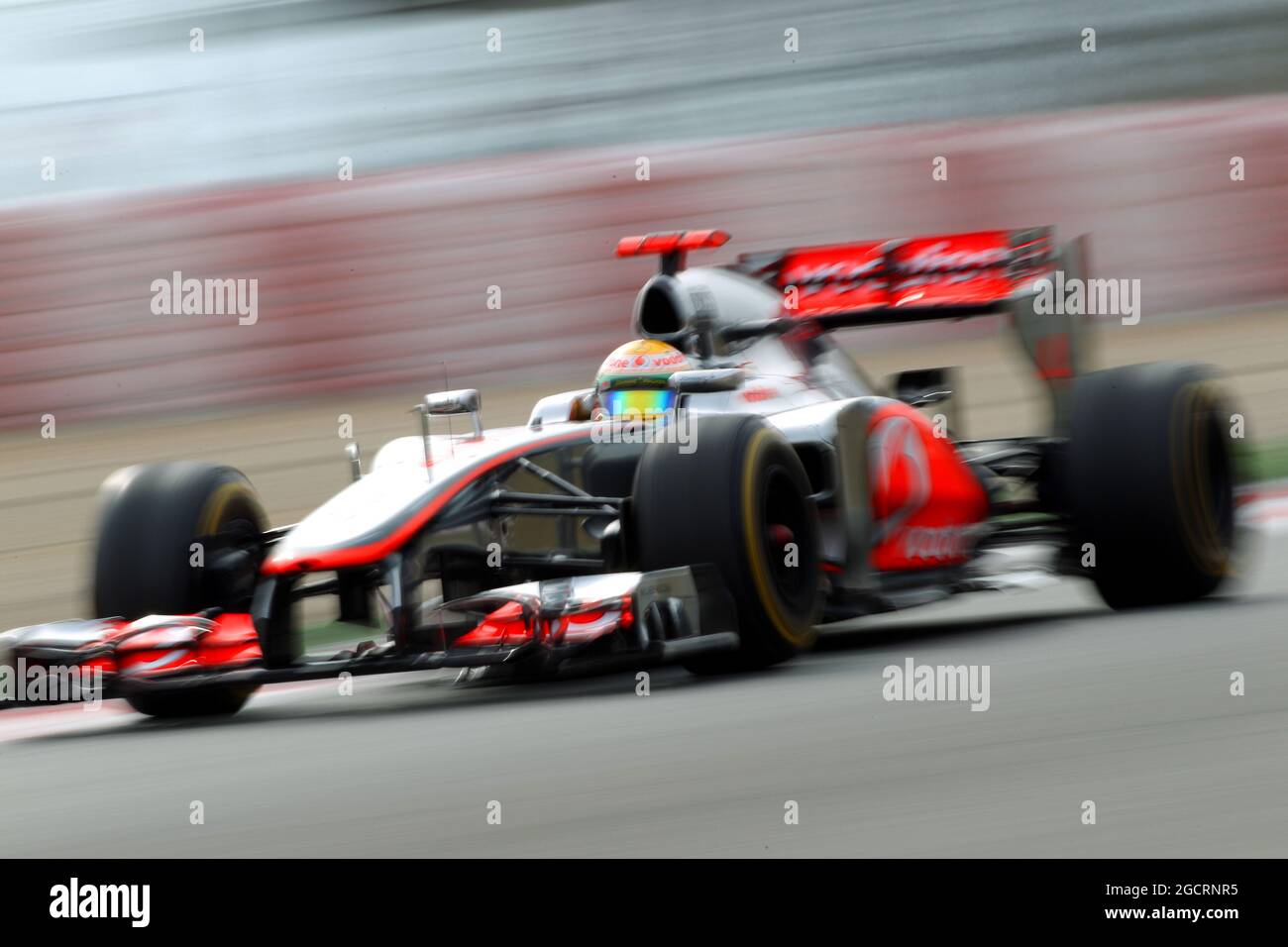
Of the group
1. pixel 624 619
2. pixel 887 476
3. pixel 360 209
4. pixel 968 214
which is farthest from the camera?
pixel 968 214

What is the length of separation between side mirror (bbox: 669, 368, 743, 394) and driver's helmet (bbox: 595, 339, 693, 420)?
220 mm

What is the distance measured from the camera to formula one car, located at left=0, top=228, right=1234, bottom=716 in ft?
20.8

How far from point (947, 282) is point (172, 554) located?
10.9 feet

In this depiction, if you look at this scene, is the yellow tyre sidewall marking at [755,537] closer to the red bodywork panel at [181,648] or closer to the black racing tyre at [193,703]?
the red bodywork panel at [181,648]

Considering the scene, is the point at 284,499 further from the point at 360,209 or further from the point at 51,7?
the point at 51,7

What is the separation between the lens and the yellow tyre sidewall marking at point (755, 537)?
6371mm

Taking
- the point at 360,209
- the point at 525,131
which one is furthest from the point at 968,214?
the point at 360,209

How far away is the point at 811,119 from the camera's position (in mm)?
15867

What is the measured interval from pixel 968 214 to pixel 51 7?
7.17 m

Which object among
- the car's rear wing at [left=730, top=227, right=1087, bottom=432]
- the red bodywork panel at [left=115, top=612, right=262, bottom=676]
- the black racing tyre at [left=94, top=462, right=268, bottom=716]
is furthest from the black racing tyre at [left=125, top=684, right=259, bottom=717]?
the car's rear wing at [left=730, top=227, right=1087, bottom=432]

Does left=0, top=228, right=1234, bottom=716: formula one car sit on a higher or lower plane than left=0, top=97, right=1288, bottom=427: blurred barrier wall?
lower

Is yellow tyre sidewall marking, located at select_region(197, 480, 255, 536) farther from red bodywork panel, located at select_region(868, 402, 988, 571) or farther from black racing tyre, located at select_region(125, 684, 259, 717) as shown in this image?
red bodywork panel, located at select_region(868, 402, 988, 571)

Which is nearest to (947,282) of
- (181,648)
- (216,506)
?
(216,506)

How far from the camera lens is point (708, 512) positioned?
6.38 m
